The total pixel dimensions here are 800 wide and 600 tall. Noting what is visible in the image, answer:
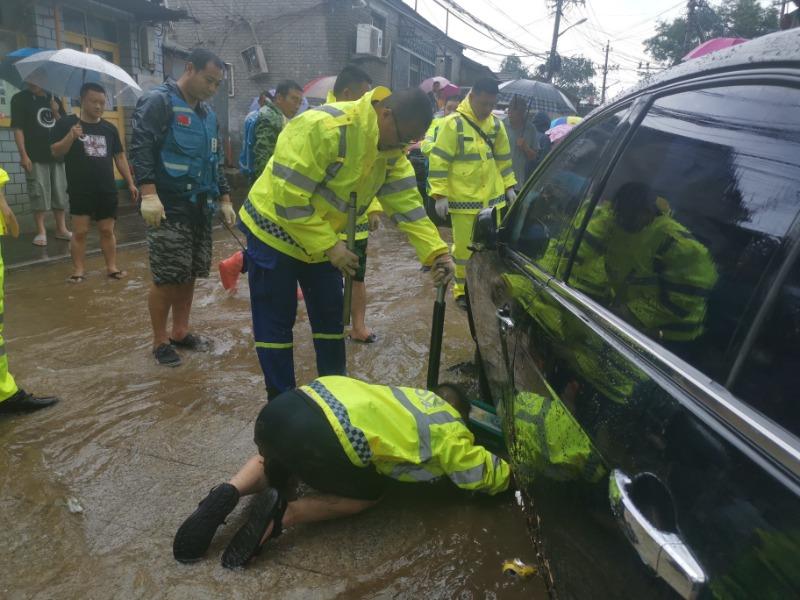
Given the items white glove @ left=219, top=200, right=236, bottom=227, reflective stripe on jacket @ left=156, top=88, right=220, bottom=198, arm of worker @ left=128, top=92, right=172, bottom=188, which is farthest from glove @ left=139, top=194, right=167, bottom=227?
white glove @ left=219, top=200, right=236, bottom=227

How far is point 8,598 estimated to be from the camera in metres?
2.02

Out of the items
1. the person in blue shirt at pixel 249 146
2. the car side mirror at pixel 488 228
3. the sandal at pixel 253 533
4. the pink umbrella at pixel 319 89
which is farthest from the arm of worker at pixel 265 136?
the pink umbrella at pixel 319 89

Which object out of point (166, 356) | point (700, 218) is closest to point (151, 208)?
point (166, 356)

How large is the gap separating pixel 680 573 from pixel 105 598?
1867 mm

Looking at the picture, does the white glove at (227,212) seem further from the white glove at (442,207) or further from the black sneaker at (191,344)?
the white glove at (442,207)

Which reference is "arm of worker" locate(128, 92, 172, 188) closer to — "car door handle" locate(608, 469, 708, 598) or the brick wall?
"car door handle" locate(608, 469, 708, 598)

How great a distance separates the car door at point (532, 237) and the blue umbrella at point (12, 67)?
6140mm

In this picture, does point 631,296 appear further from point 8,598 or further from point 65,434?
point 65,434

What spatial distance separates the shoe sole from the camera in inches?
85.0

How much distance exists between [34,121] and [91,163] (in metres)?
1.83

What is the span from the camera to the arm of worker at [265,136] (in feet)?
15.6

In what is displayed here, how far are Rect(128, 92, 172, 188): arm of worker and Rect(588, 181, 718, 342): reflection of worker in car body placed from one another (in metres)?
2.67

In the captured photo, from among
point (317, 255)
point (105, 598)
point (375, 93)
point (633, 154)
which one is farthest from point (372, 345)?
point (633, 154)

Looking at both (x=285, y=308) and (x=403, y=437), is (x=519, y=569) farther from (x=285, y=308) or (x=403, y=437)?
(x=285, y=308)
